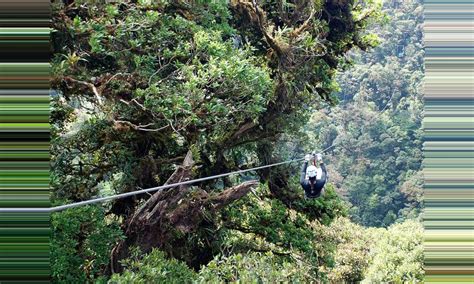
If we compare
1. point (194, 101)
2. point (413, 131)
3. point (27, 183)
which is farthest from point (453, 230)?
point (413, 131)

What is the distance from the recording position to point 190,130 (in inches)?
165

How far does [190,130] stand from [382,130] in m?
15.3

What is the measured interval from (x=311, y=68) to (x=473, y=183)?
3739 millimetres

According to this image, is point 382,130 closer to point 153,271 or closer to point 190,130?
point 190,130

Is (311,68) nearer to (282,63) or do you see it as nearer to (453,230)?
(282,63)

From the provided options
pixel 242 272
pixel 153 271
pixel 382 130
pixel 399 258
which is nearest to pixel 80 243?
pixel 153 271

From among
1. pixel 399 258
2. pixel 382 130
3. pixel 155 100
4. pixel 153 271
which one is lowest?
pixel 153 271

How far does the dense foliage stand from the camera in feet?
53.9

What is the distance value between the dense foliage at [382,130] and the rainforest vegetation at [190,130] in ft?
27.8

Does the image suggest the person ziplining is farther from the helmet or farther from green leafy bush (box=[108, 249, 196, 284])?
green leafy bush (box=[108, 249, 196, 284])

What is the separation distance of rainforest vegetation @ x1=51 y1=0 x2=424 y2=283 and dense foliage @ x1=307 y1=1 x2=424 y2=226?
8462 mm

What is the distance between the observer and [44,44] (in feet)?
6.68

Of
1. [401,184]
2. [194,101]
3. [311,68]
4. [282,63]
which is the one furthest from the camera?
[401,184]

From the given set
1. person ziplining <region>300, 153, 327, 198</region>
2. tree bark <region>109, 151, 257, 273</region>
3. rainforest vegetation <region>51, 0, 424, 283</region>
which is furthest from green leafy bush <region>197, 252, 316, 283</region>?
person ziplining <region>300, 153, 327, 198</region>
